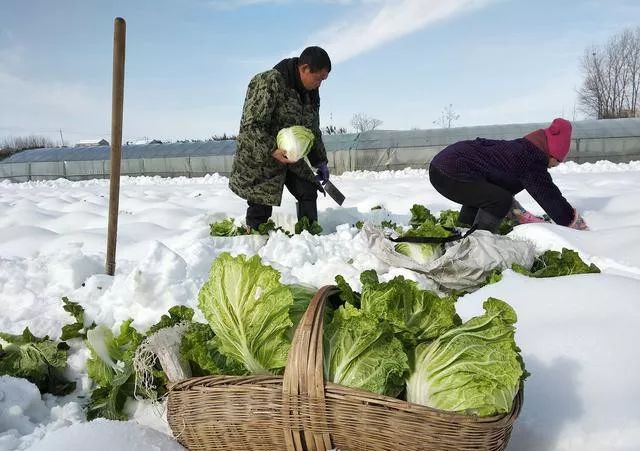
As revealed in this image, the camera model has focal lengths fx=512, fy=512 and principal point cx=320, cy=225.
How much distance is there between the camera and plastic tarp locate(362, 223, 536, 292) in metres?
3.35

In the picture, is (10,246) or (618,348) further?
(10,246)

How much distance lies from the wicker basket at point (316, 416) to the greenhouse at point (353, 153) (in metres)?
11.8

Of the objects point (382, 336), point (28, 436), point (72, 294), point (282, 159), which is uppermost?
point (282, 159)

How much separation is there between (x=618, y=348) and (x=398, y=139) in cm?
1162

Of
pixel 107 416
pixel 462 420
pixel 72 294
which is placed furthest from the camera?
pixel 72 294

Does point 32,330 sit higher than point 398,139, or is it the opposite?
point 398,139

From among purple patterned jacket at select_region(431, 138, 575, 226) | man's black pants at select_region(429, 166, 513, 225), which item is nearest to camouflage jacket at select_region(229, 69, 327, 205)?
man's black pants at select_region(429, 166, 513, 225)

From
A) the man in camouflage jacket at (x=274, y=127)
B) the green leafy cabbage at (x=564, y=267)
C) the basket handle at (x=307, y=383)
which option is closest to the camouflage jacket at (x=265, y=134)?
the man in camouflage jacket at (x=274, y=127)

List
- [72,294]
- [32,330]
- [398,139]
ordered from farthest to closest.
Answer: [398,139]
[72,294]
[32,330]

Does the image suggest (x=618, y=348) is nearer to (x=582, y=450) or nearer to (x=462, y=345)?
(x=582, y=450)

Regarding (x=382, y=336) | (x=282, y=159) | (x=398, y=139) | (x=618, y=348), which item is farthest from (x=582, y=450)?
(x=398, y=139)

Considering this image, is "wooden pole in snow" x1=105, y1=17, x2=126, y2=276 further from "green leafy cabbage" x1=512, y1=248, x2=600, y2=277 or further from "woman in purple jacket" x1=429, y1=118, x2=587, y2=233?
"woman in purple jacket" x1=429, y1=118, x2=587, y2=233

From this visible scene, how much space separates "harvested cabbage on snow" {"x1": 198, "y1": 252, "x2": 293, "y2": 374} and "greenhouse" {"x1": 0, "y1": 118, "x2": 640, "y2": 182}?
11.7 m

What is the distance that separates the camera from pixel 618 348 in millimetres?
2004
